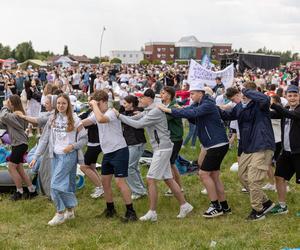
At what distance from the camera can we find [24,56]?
103750 mm

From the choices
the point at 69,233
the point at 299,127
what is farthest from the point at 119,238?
the point at 299,127

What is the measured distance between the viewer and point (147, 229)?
581 centimetres

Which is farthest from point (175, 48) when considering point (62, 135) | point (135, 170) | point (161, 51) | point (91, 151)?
point (62, 135)

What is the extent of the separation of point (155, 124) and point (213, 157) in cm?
88

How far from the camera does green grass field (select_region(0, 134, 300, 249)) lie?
17.3ft

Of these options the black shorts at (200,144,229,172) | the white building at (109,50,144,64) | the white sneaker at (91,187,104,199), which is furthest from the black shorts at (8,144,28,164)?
the white building at (109,50,144,64)

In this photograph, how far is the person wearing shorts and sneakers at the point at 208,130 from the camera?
19.5 feet

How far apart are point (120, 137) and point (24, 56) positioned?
103m

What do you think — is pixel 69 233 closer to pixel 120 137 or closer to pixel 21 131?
pixel 120 137

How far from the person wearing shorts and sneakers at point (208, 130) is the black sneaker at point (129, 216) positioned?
957 millimetres

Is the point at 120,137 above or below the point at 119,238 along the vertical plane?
above

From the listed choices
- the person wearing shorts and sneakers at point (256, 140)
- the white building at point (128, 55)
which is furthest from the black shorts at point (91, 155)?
the white building at point (128, 55)

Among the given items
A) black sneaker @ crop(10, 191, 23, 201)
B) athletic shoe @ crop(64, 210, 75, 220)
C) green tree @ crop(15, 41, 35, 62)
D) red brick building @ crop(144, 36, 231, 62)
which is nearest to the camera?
athletic shoe @ crop(64, 210, 75, 220)

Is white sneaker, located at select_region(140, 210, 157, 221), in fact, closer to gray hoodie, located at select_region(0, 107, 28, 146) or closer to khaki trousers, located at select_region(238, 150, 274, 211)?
khaki trousers, located at select_region(238, 150, 274, 211)
